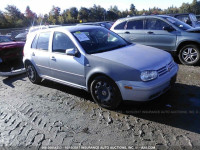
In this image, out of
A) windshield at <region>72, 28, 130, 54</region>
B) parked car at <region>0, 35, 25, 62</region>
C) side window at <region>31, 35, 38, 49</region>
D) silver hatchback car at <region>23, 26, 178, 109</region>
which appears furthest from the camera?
parked car at <region>0, 35, 25, 62</region>

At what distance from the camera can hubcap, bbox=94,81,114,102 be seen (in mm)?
3611

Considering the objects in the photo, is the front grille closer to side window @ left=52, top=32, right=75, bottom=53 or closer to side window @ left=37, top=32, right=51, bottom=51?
side window @ left=52, top=32, right=75, bottom=53

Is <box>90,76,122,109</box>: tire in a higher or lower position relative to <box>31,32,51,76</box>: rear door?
lower

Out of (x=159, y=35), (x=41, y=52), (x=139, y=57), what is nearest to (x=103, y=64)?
(x=139, y=57)

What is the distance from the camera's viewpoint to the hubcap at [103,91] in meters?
3.61

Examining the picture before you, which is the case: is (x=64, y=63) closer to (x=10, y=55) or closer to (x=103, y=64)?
(x=103, y=64)

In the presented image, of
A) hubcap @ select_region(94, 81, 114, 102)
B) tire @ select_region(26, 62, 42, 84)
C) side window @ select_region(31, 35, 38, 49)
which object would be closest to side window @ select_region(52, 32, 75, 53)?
side window @ select_region(31, 35, 38, 49)

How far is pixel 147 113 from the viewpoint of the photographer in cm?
355

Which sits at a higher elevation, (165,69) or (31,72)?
(165,69)

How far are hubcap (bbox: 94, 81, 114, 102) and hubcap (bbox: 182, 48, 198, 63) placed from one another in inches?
148

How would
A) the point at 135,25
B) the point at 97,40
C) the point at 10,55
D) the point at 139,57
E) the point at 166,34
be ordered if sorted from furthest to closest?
the point at 135,25 → the point at 10,55 → the point at 166,34 → the point at 97,40 → the point at 139,57

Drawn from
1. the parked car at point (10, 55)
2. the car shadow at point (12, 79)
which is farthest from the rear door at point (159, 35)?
the parked car at point (10, 55)

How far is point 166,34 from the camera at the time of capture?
257 inches

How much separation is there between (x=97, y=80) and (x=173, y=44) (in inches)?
152
